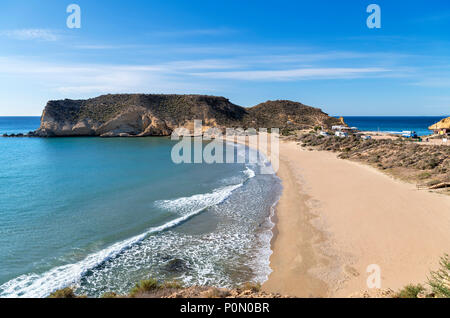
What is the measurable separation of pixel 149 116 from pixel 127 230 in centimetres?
5904

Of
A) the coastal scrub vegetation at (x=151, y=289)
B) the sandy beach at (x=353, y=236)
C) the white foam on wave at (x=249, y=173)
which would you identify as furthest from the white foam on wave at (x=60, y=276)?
the white foam on wave at (x=249, y=173)

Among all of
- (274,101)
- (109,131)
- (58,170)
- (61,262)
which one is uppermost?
(274,101)

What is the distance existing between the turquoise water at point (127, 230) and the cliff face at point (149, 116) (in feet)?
149

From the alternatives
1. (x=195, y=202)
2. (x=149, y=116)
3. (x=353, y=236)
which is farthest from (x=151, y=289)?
(x=149, y=116)

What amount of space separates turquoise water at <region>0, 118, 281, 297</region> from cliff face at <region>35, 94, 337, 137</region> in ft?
149

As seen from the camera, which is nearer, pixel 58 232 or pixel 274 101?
pixel 58 232

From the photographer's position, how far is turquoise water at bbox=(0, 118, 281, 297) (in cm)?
859

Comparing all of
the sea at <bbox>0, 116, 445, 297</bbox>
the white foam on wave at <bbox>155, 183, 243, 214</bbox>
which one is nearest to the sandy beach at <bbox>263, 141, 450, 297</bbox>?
the sea at <bbox>0, 116, 445, 297</bbox>

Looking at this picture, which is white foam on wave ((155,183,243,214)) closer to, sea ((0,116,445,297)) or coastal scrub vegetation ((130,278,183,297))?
sea ((0,116,445,297))
